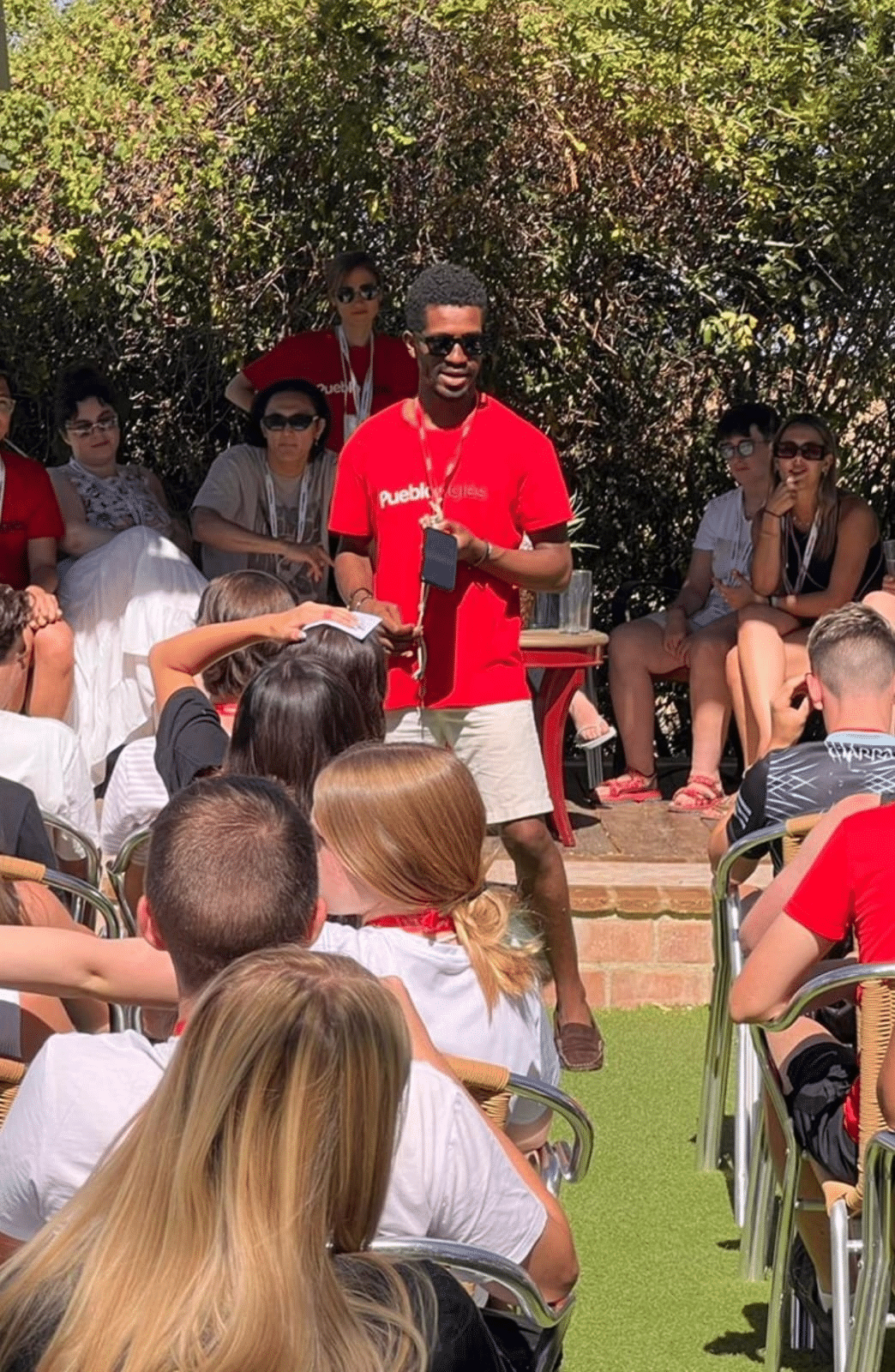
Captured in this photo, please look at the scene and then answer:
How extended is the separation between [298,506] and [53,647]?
1.03m

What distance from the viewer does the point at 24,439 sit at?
8070 mm

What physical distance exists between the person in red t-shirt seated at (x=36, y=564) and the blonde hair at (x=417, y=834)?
3662 millimetres

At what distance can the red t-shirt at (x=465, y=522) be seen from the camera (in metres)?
5.00

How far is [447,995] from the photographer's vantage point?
2.88 meters

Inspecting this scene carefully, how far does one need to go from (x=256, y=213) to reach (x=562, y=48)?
1322 mm

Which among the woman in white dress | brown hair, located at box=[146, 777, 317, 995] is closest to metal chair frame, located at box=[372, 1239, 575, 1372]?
brown hair, located at box=[146, 777, 317, 995]

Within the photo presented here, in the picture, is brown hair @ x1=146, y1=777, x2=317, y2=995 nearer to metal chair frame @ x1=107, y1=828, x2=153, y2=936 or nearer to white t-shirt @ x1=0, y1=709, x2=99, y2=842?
metal chair frame @ x1=107, y1=828, x2=153, y2=936

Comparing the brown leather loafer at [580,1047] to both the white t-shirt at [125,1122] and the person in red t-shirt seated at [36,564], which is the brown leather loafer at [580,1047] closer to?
the person in red t-shirt seated at [36,564]

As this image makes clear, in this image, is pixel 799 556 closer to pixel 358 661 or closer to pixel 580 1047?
pixel 580 1047

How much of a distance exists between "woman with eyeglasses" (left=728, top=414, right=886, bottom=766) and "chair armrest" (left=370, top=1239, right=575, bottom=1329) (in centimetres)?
470

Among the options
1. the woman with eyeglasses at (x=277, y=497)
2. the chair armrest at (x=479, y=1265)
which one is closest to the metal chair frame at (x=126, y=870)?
the chair armrest at (x=479, y=1265)

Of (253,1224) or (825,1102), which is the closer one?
(253,1224)

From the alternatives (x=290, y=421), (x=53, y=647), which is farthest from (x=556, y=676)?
(x=53, y=647)

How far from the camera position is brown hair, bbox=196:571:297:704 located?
433 centimetres
